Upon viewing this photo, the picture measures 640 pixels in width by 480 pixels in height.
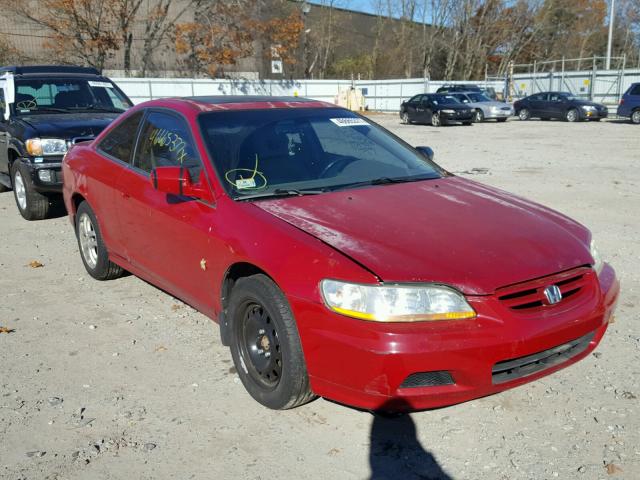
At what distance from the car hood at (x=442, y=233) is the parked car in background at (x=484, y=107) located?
25.4 metres

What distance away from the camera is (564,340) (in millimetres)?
2977

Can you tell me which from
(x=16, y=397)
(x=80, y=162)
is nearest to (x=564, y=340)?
(x=16, y=397)

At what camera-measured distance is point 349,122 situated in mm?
4539

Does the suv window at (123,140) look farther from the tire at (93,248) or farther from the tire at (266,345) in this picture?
the tire at (266,345)

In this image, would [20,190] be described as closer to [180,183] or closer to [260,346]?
[180,183]

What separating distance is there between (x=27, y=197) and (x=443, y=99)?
2252cm

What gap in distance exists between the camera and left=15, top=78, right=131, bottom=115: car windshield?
8.34m

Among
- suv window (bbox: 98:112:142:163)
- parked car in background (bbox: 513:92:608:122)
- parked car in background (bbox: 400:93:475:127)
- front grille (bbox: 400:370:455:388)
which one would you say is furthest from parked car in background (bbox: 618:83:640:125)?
front grille (bbox: 400:370:455:388)

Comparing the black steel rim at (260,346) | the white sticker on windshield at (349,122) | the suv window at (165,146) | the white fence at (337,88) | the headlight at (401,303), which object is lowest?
the black steel rim at (260,346)

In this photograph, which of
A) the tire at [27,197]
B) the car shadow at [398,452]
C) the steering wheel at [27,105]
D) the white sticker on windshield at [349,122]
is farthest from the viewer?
the steering wheel at [27,105]

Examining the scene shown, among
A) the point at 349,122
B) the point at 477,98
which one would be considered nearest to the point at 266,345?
the point at 349,122

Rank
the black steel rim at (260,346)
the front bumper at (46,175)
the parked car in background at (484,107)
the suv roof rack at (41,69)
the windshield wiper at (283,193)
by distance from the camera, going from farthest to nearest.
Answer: the parked car in background at (484,107), the suv roof rack at (41,69), the front bumper at (46,175), the windshield wiper at (283,193), the black steel rim at (260,346)

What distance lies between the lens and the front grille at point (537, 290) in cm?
284

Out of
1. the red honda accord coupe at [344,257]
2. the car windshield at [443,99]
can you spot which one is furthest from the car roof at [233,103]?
the car windshield at [443,99]
